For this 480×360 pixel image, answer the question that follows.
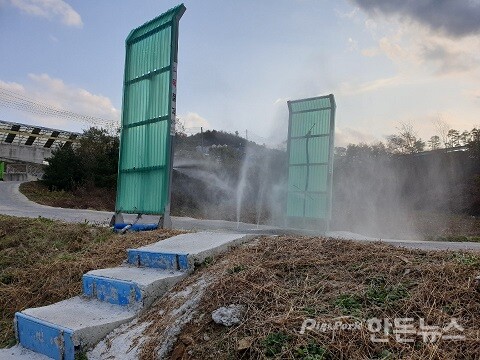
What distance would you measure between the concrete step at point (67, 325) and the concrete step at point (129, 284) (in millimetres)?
81

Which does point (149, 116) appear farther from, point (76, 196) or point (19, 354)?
point (76, 196)

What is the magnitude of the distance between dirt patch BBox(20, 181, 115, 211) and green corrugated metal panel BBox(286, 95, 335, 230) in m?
12.2

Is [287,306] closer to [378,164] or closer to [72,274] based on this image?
[72,274]

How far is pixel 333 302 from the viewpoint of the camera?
3.02 m

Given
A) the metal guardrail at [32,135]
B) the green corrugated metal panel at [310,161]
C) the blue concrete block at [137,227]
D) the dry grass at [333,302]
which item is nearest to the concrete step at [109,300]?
the dry grass at [333,302]

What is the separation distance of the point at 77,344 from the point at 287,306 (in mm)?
1649

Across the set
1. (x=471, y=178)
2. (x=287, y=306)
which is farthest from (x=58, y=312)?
(x=471, y=178)

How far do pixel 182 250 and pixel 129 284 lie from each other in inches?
27.2

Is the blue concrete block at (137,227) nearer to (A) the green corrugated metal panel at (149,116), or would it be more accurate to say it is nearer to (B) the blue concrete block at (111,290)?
(A) the green corrugated metal panel at (149,116)

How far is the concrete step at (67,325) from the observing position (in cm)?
350

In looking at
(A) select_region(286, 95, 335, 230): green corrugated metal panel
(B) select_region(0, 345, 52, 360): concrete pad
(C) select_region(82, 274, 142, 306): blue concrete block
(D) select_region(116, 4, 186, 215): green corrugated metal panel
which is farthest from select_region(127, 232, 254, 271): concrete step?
(A) select_region(286, 95, 335, 230): green corrugated metal panel

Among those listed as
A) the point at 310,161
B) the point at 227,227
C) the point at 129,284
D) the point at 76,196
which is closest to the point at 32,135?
the point at 76,196

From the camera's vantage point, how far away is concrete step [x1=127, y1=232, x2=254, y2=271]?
435 cm

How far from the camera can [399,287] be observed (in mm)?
3080
